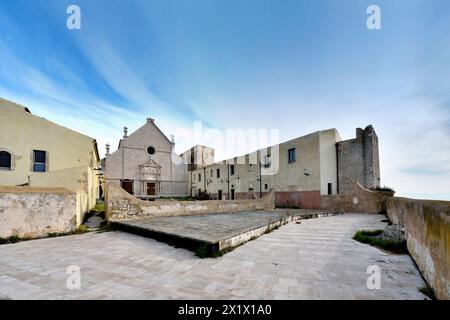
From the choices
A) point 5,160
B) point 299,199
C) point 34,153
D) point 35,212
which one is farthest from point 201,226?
point 299,199

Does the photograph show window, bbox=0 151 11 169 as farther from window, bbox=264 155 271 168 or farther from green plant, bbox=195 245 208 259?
window, bbox=264 155 271 168

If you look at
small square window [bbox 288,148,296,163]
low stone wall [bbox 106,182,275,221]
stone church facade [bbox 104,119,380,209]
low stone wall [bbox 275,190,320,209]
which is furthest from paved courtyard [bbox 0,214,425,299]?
small square window [bbox 288,148,296,163]

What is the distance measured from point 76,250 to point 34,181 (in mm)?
8845

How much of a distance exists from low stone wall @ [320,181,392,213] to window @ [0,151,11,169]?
2222 centimetres

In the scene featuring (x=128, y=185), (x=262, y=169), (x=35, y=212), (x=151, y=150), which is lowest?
(x=128, y=185)

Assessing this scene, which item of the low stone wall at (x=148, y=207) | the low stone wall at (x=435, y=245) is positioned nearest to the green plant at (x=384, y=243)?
the low stone wall at (x=435, y=245)

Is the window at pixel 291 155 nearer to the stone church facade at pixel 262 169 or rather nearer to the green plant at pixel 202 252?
the stone church facade at pixel 262 169

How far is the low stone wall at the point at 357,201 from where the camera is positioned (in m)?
13.8

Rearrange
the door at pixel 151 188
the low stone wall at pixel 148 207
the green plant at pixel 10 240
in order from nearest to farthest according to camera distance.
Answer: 1. the green plant at pixel 10 240
2. the low stone wall at pixel 148 207
3. the door at pixel 151 188

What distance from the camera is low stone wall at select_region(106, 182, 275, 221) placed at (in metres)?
8.80

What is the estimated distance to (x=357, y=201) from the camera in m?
14.9

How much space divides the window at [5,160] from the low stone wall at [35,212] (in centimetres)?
677

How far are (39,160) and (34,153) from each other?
48 cm

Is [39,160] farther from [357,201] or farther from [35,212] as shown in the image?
[357,201]
